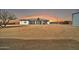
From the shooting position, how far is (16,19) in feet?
11.4

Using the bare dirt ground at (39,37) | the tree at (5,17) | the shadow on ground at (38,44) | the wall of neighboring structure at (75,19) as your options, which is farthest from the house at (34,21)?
the wall of neighboring structure at (75,19)

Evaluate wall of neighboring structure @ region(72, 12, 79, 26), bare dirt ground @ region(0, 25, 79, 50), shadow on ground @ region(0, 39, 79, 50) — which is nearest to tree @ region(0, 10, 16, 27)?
bare dirt ground @ region(0, 25, 79, 50)

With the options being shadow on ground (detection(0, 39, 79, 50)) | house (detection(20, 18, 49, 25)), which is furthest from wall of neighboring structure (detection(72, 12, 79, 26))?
house (detection(20, 18, 49, 25))

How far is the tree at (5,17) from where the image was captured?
345 cm

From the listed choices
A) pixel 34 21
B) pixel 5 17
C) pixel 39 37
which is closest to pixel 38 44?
pixel 39 37

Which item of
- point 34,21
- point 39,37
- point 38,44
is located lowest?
point 38,44

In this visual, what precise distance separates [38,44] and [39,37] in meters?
0.12

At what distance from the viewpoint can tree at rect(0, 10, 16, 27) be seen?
3453 mm

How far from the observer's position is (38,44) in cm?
344

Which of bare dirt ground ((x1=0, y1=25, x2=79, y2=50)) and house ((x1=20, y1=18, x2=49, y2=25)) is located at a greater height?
house ((x1=20, y1=18, x2=49, y2=25))

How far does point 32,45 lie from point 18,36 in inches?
11.4

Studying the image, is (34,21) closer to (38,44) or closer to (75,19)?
(38,44)

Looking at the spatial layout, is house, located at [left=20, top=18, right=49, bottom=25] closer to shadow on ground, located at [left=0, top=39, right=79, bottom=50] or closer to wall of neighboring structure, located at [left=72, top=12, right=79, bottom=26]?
shadow on ground, located at [left=0, top=39, right=79, bottom=50]

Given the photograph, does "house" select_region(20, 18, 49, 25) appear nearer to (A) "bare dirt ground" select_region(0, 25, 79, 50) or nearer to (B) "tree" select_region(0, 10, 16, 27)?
(A) "bare dirt ground" select_region(0, 25, 79, 50)
